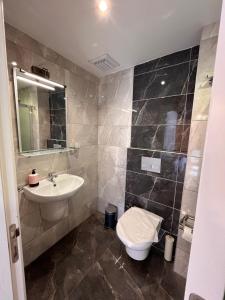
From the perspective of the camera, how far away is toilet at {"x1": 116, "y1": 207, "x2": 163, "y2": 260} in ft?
4.27

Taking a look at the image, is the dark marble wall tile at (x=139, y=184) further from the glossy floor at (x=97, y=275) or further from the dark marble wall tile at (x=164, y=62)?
the dark marble wall tile at (x=164, y=62)

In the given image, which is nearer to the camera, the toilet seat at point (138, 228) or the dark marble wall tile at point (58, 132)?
the toilet seat at point (138, 228)

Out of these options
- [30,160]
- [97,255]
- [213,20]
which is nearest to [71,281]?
[97,255]

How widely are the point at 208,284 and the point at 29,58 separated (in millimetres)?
1886

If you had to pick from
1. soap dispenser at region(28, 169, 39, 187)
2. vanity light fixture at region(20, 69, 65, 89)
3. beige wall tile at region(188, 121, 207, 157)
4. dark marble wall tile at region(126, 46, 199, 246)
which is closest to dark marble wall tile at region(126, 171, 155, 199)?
dark marble wall tile at region(126, 46, 199, 246)

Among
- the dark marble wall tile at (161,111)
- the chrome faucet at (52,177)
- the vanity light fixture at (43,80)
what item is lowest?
the chrome faucet at (52,177)

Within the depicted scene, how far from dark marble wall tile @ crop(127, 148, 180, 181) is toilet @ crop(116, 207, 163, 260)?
1.71 ft

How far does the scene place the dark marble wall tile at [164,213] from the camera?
1625 millimetres

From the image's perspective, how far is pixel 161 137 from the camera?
5.39ft

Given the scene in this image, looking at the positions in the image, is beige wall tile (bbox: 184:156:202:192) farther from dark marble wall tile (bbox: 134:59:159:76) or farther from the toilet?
dark marble wall tile (bbox: 134:59:159:76)

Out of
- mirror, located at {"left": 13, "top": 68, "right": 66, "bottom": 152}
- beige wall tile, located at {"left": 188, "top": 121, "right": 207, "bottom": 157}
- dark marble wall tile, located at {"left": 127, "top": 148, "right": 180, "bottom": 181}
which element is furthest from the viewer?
dark marble wall tile, located at {"left": 127, "top": 148, "right": 180, "bottom": 181}

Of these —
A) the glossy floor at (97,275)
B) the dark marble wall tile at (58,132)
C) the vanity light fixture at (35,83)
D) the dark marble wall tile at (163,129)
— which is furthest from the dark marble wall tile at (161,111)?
the glossy floor at (97,275)

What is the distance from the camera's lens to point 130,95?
187cm

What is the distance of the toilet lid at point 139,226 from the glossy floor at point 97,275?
433 millimetres
